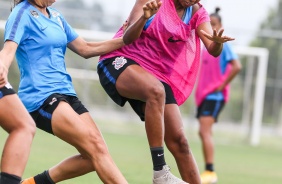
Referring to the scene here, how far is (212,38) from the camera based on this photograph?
7012mm

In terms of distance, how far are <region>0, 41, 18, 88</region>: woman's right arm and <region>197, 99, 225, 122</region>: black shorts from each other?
20.6 feet

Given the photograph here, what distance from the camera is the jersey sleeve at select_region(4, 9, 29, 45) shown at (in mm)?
6230

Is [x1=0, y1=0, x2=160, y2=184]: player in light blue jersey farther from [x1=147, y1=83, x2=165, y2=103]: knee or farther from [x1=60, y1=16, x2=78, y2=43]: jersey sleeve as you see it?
[x1=147, y1=83, x2=165, y2=103]: knee

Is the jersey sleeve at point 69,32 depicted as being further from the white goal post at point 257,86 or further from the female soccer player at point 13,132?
the white goal post at point 257,86

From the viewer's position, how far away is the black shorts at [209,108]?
1214cm

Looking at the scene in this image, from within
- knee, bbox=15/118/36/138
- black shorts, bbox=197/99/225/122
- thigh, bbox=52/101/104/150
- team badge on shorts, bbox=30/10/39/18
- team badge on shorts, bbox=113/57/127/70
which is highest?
team badge on shorts, bbox=30/10/39/18

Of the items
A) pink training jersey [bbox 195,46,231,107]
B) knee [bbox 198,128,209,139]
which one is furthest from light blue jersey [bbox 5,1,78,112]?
pink training jersey [bbox 195,46,231,107]

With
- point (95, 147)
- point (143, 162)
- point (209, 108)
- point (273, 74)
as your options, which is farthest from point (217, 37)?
point (273, 74)

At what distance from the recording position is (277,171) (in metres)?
14.0

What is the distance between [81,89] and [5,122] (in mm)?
17890

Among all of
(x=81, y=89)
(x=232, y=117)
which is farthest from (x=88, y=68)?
(x=232, y=117)

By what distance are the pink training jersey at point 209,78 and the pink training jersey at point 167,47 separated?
193 inches

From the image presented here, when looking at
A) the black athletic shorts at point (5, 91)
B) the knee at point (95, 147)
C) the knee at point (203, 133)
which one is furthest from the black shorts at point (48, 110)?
the knee at point (203, 133)

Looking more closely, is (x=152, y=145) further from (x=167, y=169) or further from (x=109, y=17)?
(x=109, y=17)
